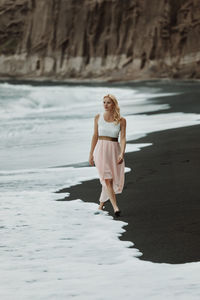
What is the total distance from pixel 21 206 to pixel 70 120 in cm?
1295

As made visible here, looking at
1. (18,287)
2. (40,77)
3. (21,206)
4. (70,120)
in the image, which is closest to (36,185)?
(21,206)

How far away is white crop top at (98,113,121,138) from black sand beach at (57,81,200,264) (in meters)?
0.73

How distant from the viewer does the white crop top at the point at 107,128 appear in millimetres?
6461

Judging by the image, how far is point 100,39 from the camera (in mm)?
73062

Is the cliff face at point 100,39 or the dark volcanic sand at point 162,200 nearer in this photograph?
the dark volcanic sand at point 162,200

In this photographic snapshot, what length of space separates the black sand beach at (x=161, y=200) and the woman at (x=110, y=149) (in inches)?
9.7

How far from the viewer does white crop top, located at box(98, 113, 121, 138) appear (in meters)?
6.46

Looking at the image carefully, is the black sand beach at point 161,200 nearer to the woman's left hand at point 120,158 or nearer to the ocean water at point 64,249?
the ocean water at point 64,249

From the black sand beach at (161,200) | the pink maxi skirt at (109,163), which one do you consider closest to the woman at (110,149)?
the pink maxi skirt at (109,163)

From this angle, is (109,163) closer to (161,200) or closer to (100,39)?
(161,200)

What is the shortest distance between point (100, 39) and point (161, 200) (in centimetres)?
6736

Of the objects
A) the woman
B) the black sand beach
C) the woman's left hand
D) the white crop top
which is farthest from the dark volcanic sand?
the white crop top

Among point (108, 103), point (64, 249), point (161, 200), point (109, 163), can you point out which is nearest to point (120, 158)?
point (109, 163)

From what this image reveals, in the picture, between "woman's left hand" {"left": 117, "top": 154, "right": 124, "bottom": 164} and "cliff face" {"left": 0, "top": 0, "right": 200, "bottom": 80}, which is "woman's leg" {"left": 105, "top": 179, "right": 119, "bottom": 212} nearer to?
"woman's left hand" {"left": 117, "top": 154, "right": 124, "bottom": 164}
